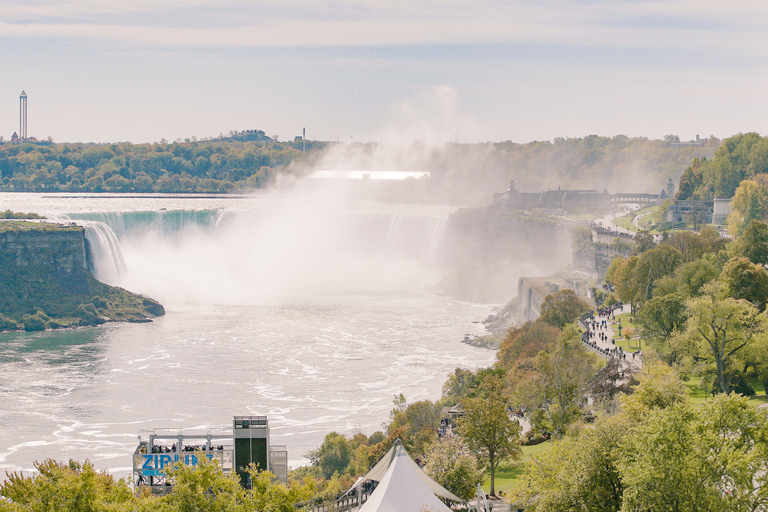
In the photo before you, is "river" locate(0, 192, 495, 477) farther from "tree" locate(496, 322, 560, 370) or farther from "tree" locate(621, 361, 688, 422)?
"tree" locate(621, 361, 688, 422)

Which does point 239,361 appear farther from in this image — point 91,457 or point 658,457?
point 658,457

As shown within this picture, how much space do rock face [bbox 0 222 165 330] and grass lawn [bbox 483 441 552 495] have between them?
4160cm

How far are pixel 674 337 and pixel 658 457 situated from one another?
16.9 m

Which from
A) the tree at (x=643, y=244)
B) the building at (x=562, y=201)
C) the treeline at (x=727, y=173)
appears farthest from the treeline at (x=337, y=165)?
the tree at (x=643, y=244)

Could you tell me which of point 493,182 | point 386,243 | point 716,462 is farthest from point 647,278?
point 493,182

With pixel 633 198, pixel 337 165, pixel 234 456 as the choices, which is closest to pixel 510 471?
pixel 234 456

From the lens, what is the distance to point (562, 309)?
4928 centimetres

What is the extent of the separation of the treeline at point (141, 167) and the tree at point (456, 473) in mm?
125122

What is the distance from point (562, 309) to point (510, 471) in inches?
823

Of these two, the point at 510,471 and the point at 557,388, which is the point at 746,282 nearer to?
the point at 557,388

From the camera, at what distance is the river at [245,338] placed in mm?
41125

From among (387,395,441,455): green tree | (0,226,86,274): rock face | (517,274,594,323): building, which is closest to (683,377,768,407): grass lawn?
(387,395,441,455): green tree

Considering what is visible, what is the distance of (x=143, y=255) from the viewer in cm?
8556

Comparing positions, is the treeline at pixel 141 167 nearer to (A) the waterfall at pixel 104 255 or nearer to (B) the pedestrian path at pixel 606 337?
(A) the waterfall at pixel 104 255
